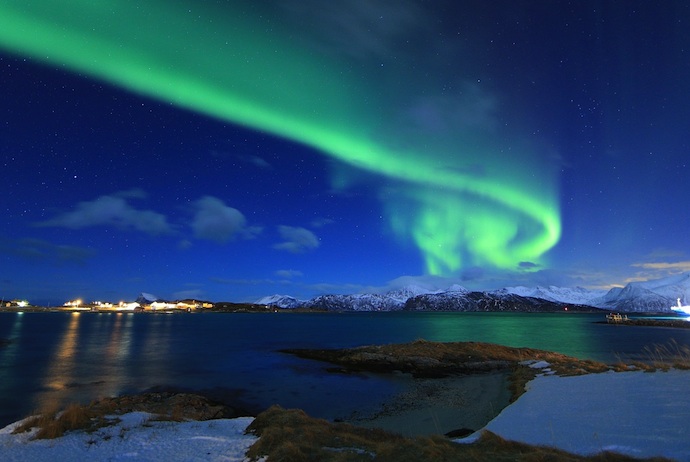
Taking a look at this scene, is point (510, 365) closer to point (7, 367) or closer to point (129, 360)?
Answer: point (129, 360)

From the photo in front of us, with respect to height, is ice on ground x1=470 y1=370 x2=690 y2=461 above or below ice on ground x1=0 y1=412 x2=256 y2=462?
above

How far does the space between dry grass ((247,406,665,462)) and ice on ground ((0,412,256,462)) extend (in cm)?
146

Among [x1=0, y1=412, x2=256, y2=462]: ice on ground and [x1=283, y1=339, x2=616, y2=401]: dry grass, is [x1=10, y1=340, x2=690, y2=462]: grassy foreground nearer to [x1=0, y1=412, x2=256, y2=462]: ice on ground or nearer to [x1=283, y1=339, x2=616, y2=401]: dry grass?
[x1=0, y1=412, x2=256, y2=462]: ice on ground

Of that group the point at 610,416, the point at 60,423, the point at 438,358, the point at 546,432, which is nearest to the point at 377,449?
the point at 546,432

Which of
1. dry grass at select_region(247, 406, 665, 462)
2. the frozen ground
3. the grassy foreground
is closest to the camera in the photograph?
dry grass at select_region(247, 406, 665, 462)

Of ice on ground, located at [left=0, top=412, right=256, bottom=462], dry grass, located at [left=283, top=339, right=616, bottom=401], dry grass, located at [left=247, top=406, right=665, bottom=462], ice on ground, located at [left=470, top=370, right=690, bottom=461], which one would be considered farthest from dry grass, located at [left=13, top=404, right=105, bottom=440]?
dry grass, located at [left=283, top=339, right=616, bottom=401]

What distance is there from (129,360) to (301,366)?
89.5 feet

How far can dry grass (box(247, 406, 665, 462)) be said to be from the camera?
11.3 m

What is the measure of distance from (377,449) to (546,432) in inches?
298

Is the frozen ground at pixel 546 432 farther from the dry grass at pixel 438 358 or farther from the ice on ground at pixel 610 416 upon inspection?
the dry grass at pixel 438 358

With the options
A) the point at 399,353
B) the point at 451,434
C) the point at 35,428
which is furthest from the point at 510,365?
the point at 35,428

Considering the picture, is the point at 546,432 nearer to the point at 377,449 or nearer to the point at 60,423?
the point at 377,449

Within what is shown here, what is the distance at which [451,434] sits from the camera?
20.5 m

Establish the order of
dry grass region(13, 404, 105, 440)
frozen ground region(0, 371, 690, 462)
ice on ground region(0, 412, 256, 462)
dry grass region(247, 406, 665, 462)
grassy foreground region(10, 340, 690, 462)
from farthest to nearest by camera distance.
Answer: dry grass region(13, 404, 105, 440)
ice on ground region(0, 412, 256, 462)
frozen ground region(0, 371, 690, 462)
grassy foreground region(10, 340, 690, 462)
dry grass region(247, 406, 665, 462)
